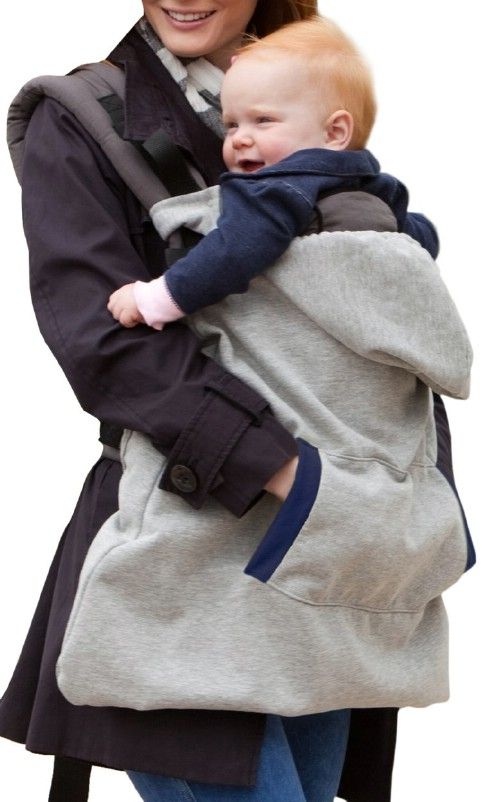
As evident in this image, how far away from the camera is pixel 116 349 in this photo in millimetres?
2996

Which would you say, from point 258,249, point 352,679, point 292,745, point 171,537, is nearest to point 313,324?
point 258,249

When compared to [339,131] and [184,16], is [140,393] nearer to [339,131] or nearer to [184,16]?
[339,131]

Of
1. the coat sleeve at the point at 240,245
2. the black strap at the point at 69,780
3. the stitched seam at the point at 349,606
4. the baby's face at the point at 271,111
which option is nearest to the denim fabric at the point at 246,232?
the coat sleeve at the point at 240,245

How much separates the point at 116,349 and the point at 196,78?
2.02ft

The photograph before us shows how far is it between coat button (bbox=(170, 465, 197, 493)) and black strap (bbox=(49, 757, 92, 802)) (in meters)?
0.73

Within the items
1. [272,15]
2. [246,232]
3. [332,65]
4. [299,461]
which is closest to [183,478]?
[299,461]

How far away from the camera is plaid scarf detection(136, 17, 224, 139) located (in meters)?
3.27

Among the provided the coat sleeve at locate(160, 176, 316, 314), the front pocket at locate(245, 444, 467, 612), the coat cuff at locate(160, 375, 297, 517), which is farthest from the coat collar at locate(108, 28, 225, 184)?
the front pocket at locate(245, 444, 467, 612)

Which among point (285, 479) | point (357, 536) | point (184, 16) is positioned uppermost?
point (184, 16)

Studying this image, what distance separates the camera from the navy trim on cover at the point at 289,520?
295 centimetres

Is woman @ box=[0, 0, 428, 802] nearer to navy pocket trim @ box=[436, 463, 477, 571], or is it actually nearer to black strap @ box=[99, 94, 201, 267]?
black strap @ box=[99, 94, 201, 267]

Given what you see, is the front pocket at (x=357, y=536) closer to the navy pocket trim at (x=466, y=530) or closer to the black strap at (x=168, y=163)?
the navy pocket trim at (x=466, y=530)

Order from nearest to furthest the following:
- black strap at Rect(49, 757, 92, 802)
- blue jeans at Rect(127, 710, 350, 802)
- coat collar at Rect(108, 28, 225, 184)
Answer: blue jeans at Rect(127, 710, 350, 802) → coat collar at Rect(108, 28, 225, 184) → black strap at Rect(49, 757, 92, 802)

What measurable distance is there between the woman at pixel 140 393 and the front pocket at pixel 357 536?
0.07 metres
